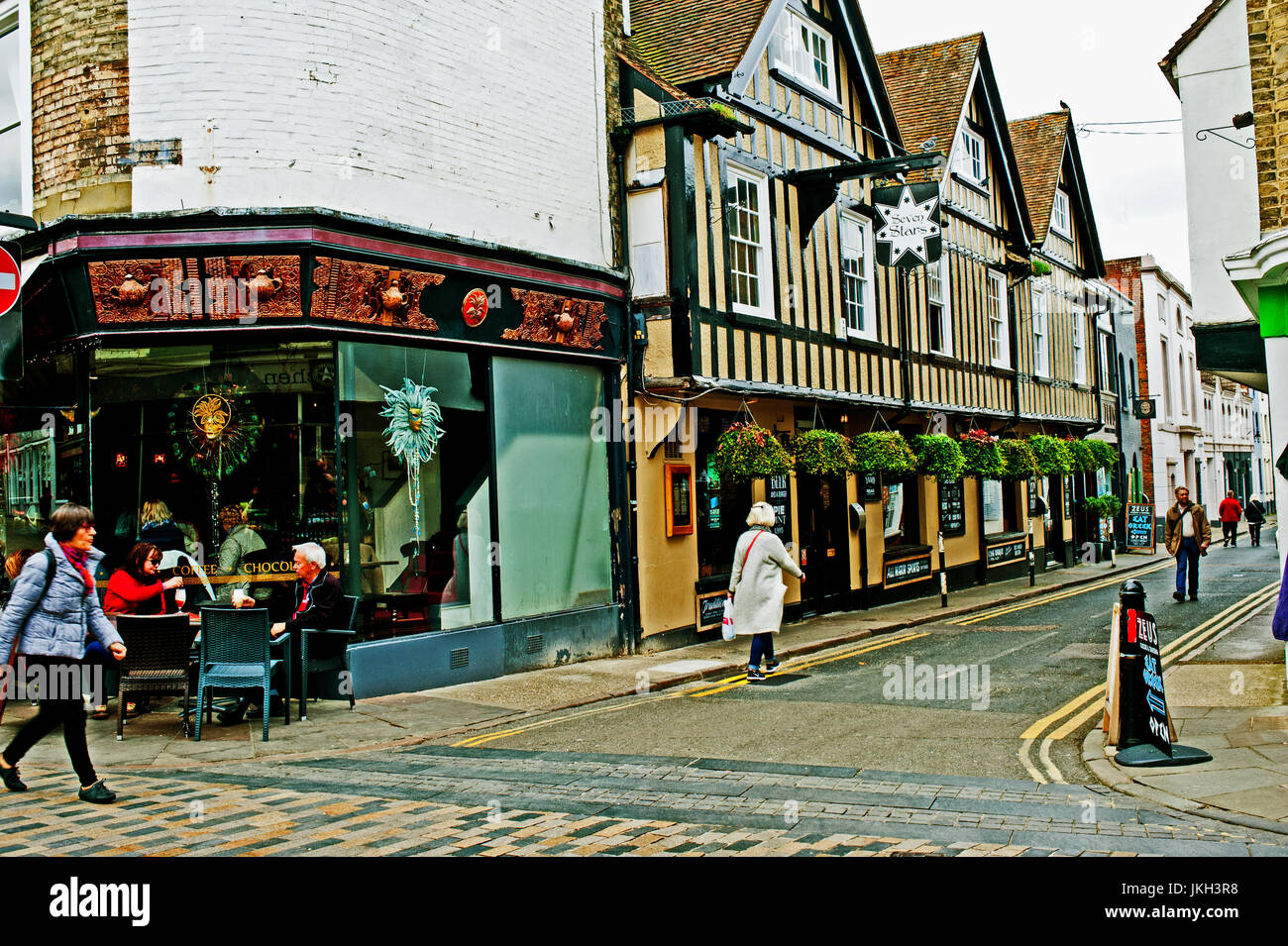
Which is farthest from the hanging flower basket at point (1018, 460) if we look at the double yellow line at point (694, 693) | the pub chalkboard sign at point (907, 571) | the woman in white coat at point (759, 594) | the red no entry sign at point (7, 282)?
the red no entry sign at point (7, 282)

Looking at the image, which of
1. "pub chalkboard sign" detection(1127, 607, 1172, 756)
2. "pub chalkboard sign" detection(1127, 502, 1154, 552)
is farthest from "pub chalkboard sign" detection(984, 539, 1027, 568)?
"pub chalkboard sign" detection(1127, 607, 1172, 756)

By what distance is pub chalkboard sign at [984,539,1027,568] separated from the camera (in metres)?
25.0

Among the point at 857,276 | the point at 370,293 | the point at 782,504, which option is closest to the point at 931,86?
the point at 857,276

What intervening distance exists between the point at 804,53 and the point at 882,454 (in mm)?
6571

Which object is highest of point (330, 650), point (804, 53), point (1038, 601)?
point (804, 53)

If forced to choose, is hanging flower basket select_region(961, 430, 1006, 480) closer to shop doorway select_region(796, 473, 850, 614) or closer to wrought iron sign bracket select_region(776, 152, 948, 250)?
shop doorway select_region(796, 473, 850, 614)

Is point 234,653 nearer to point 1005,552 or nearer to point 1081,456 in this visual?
point 1005,552

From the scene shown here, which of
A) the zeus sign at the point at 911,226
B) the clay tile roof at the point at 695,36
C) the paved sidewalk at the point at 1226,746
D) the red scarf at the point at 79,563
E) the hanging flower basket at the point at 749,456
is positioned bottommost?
the paved sidewalk at the point at 1226,746

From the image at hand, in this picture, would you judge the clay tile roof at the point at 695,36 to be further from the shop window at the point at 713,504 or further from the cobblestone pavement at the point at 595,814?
the cobblestone pavement at the point at 595,814

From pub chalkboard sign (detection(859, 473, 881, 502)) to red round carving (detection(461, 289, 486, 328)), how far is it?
31.8ft

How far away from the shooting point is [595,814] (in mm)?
6199

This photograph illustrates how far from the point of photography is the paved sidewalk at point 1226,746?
20.5 feet

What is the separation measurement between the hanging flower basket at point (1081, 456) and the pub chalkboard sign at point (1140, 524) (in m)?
5.88
